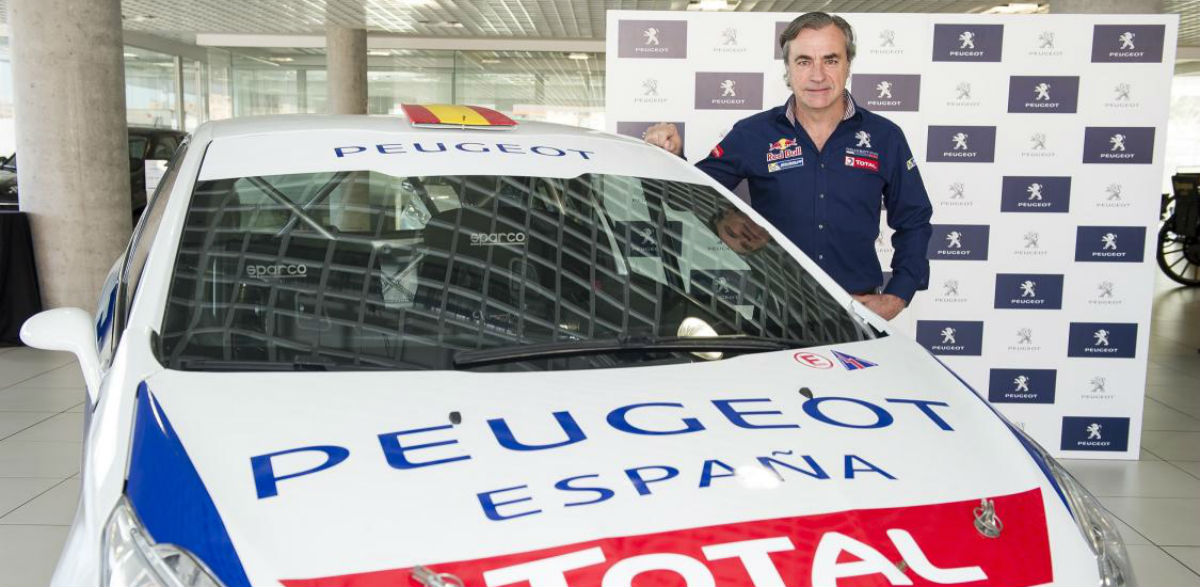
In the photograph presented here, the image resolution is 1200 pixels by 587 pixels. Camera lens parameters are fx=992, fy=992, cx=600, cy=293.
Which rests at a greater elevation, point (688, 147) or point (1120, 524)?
point (688, 147)

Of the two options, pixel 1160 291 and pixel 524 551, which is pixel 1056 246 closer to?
pixel 524 551

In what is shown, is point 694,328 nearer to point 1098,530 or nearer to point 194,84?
point 1098,530

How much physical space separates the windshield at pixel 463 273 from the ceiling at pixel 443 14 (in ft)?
27.6

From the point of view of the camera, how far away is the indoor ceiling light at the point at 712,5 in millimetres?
10219

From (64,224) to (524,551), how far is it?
5974 millimetres

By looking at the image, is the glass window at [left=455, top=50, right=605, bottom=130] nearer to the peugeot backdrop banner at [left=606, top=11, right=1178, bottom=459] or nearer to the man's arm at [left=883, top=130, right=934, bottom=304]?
the peugeot backdrop banner at [left=606, top=11, right=1178, bottom=459]

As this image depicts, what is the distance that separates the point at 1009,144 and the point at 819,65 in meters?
1.55

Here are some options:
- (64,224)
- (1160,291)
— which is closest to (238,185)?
(64,224)

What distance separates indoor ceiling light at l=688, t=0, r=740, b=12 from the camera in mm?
10219

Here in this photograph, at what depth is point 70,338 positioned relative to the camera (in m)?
1.72

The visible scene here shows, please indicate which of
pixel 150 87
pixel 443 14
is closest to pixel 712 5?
pixel 443 14

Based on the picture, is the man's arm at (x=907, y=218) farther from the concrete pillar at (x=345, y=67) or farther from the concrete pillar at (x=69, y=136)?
the concrete pillar at (x=345, y=67)

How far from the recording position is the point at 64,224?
20.1 feet

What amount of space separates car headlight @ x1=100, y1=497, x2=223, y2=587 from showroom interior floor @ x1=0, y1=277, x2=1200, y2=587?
1.74 meters
